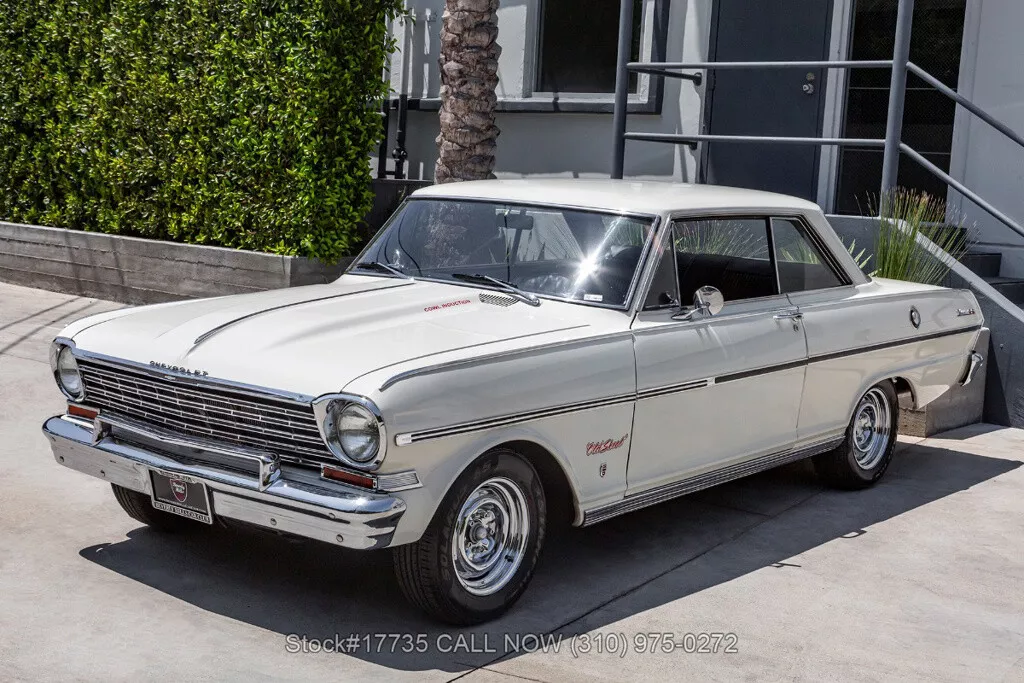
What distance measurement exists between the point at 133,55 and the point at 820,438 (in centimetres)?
724

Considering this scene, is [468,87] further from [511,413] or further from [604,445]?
[511,413]

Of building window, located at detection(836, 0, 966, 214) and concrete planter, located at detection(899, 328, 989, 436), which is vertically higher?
building window, located at detection(836, 0, 966, 214)

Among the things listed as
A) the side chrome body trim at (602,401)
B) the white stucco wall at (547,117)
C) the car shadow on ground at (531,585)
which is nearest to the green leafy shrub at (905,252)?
the side chrome body trim at (602,401)

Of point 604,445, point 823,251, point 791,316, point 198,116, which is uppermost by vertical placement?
point 198,116

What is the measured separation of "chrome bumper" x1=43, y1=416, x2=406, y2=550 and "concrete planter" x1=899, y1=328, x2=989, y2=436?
4.79m

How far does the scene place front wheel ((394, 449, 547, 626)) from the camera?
166 inches

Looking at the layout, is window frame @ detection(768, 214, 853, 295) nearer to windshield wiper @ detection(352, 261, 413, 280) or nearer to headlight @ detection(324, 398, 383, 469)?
windshield wiper @ detection(352, 261, 413, 280)

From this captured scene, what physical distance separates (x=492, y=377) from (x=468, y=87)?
6.23 m

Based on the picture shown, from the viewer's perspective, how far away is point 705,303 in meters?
5.13

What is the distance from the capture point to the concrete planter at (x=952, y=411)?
7809 millimetres

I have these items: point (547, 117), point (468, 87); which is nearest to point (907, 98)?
point (547, 117)

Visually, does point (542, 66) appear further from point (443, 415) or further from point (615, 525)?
point (443, 415)

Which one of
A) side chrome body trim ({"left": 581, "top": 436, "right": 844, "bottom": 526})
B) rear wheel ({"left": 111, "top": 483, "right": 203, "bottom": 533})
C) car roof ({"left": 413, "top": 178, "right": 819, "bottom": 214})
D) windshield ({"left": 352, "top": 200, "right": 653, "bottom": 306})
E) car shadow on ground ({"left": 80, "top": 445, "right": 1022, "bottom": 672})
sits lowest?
car shadow on ground ({"left": 80, "top": 445, "right": 1022, "bottom": 672})

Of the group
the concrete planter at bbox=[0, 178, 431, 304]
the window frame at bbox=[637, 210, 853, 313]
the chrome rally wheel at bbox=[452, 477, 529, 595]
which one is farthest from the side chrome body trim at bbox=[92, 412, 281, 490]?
the concrete planter at bbox=[0, 178, 431, 304]
